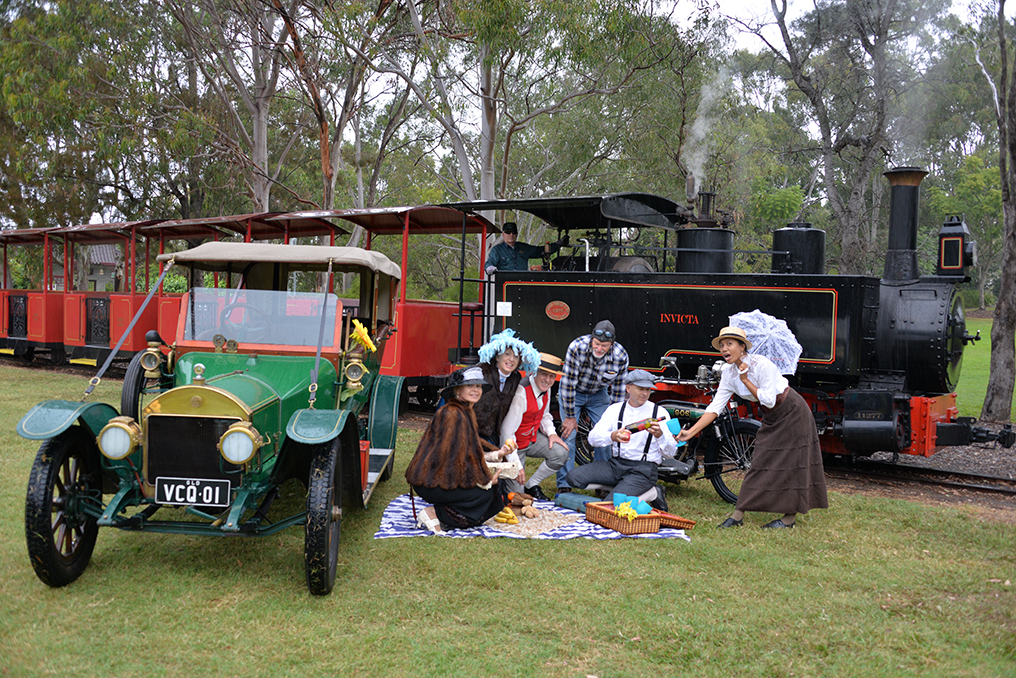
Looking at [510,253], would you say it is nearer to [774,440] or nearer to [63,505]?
[774,440]

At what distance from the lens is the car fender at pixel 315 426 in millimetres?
4133

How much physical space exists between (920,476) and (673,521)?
13.3 feet

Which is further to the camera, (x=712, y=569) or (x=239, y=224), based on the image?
(x=239, y=224)

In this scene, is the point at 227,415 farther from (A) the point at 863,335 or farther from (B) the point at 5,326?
(B) the point at 5,326

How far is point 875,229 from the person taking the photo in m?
36.8

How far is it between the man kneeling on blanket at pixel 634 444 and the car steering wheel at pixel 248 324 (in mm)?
2584

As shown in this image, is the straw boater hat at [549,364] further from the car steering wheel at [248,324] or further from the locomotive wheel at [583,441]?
the car steering wheel at [248,324]

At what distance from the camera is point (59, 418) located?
13.6 feet

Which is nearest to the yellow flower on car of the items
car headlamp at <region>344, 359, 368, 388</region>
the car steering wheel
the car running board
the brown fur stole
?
car headlamp at <region>344, 359, 368, 388</region>

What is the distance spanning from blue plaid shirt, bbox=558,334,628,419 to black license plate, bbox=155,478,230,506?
340 centimetres

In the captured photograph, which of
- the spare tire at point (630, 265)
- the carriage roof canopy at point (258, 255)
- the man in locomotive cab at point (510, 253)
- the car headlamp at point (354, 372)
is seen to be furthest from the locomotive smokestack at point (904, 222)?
the car headlamp at point (354, 372)

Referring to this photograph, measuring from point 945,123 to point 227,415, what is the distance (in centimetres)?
4053

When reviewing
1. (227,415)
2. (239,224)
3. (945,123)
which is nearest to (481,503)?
(227,415)

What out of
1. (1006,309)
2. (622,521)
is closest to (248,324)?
(622,521)
